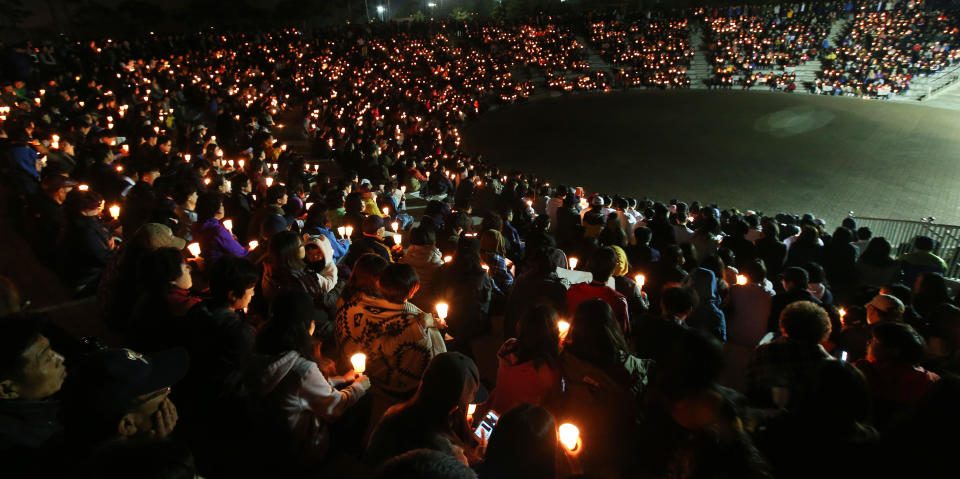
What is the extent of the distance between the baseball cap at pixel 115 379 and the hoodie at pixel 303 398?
0.43m

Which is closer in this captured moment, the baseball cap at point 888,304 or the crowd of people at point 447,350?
the crowd of people at point 447,350

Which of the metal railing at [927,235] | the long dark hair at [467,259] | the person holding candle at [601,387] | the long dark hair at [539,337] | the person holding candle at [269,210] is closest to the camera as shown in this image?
the person holding candle at [601,387]

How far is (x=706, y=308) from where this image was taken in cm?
427

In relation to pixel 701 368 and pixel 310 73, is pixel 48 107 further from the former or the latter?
pixel 701 368

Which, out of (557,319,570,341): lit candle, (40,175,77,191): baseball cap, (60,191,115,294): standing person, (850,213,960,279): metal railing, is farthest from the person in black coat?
(40,175,77,191): baseball cap

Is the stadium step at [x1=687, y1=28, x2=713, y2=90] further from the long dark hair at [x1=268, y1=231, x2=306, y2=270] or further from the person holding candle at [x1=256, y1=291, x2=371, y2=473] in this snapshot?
the person holding candle at [x1=256, y1=291, x2=371, y2=473]

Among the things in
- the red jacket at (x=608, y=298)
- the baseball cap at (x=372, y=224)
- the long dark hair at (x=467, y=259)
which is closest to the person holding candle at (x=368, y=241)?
the baseball cap at (x=372, y=224)

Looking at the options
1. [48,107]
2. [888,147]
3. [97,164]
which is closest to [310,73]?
[48,107]

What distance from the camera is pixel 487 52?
35.0 m

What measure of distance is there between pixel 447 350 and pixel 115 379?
2.43m

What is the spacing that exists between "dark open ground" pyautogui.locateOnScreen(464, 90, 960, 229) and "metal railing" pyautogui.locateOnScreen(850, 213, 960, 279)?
235cm

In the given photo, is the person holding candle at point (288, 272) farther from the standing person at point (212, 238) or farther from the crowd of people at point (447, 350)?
the standing person at point (212, 238)

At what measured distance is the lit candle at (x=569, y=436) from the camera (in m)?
2.30

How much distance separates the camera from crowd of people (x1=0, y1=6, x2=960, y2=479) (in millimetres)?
1983
